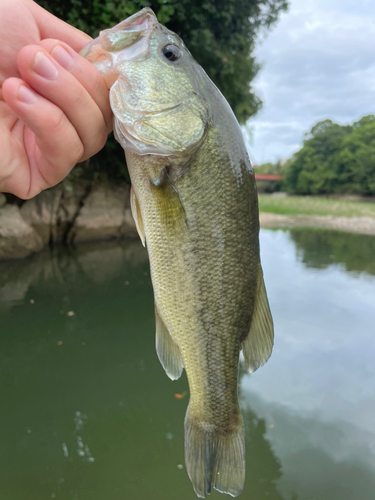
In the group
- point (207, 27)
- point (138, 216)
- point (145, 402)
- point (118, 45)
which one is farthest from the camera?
point (207, 27)

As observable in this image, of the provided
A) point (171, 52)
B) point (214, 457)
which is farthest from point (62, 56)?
point (214, 457)

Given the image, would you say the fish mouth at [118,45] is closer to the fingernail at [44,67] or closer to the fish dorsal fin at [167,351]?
the fingernail at [44,67]

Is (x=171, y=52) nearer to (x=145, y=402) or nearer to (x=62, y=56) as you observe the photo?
(x=62, y=56)

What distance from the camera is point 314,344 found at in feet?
12.2

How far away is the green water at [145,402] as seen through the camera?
222 centimetres

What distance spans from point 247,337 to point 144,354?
2.57 metres

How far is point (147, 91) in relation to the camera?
1078 mm

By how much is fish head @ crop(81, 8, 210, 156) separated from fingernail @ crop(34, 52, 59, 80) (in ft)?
0.63

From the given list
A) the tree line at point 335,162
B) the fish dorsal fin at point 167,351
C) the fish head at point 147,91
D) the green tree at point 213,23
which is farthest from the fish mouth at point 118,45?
the tree line at point 335,162

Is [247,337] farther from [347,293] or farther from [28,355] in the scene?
[347,293]

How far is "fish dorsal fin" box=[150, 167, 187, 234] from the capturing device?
1.11 m

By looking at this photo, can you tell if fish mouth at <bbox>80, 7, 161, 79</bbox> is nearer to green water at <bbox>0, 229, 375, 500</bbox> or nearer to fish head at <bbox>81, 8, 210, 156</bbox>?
fish head at <bbox>81, 8, 210, 156</bbox>

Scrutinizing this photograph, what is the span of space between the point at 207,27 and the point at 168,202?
9.18 meters

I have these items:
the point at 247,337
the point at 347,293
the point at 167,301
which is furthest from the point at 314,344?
the point at 167,301
